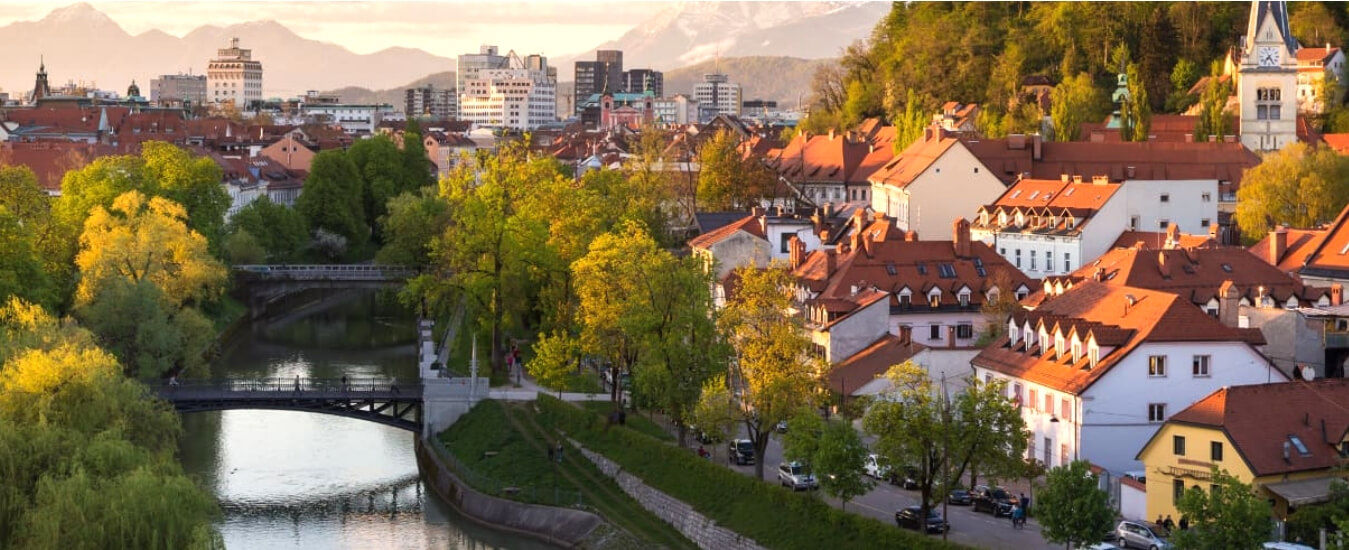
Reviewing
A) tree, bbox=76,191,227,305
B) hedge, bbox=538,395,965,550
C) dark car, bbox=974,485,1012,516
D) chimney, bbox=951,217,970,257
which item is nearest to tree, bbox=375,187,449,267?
tree, bbox=76,191,227,305

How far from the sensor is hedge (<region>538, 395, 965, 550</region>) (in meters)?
40.7

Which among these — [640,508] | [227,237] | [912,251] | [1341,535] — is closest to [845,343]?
[912,251]

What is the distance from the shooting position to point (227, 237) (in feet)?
314

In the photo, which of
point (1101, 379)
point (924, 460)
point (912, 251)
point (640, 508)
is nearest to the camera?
point (924, 460)

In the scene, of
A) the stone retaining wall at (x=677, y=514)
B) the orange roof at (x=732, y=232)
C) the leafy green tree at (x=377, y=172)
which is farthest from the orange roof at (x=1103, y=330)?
the leafy green tree at (x=377, y=172)

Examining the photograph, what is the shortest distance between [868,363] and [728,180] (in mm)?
37785

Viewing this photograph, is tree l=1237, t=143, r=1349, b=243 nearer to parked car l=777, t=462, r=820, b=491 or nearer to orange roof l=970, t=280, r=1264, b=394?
orange roof l=970, t=280, r=1264, b=394

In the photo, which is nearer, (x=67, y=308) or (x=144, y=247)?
(x=67, y=308)

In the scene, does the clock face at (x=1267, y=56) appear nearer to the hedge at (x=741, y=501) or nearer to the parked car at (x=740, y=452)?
the hedge at (x=741, y=501)

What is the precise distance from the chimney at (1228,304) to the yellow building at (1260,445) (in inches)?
393

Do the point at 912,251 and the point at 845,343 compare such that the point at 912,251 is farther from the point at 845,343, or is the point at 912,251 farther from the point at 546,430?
the point at 546,430

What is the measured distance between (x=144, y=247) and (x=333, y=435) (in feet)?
39.1

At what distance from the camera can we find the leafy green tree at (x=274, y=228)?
99.9 metres

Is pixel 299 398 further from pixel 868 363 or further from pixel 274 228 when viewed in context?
pixel 274 228
